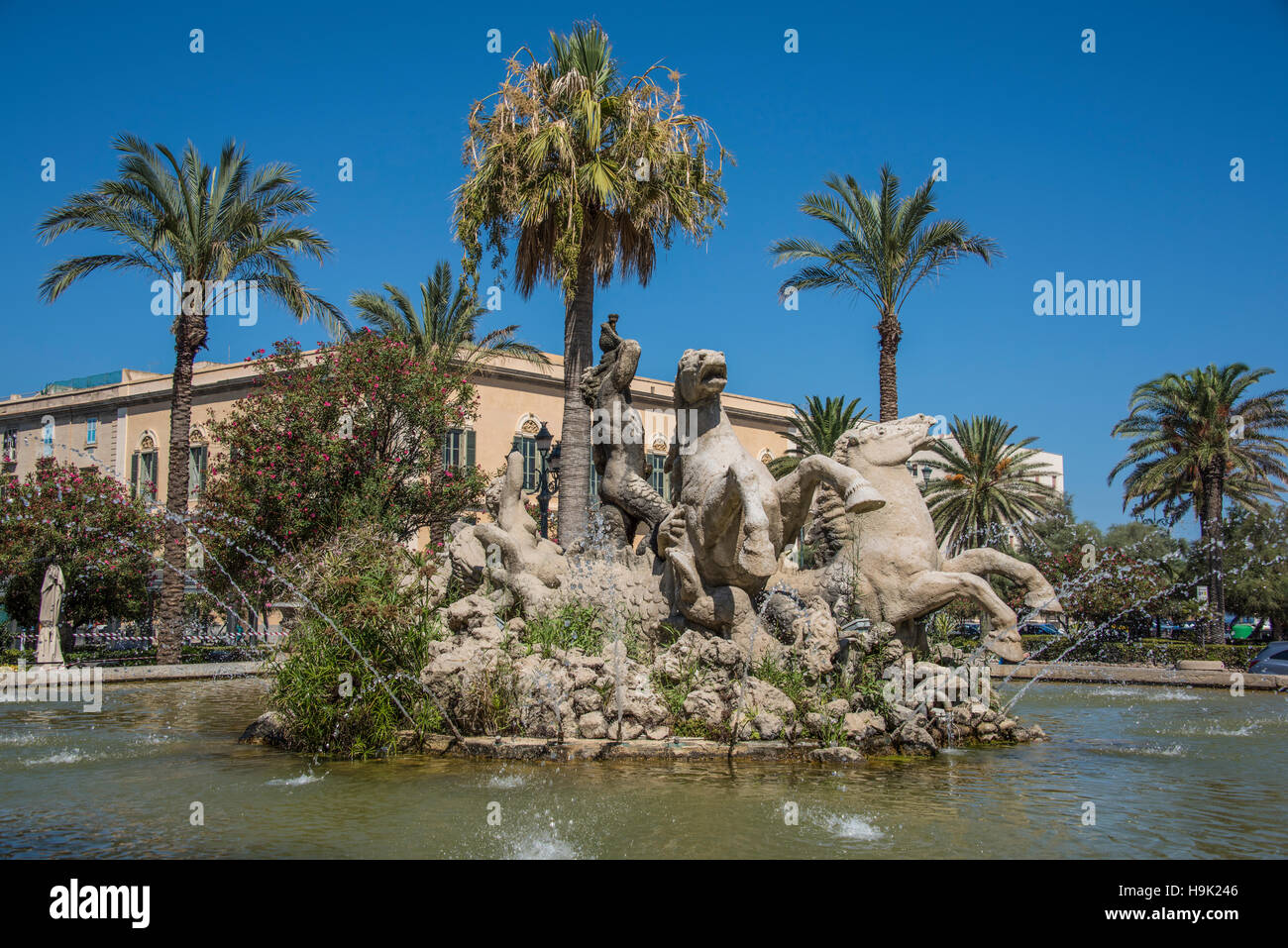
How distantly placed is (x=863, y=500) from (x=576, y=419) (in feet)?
28.2

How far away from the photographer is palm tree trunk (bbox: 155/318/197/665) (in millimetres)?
21641

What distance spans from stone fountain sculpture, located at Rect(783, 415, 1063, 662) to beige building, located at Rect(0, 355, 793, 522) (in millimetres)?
25386

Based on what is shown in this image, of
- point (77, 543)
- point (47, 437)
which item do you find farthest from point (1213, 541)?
point (47, 437)

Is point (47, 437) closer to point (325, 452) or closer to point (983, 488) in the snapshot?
point (325, 452)

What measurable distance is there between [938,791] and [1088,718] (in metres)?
5.92

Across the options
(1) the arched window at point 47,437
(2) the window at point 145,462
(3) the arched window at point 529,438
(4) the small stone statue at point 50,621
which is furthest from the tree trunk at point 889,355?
(1) the arched window at point 47,437

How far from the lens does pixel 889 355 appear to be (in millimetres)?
21703

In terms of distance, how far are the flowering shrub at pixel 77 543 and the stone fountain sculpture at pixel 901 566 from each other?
65.3ft

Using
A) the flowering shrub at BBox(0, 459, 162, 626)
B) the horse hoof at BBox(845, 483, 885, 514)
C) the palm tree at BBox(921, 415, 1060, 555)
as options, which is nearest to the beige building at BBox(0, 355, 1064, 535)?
the palm tree at BBox(921, 415, 1060, 555)

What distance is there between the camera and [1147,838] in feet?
19.8

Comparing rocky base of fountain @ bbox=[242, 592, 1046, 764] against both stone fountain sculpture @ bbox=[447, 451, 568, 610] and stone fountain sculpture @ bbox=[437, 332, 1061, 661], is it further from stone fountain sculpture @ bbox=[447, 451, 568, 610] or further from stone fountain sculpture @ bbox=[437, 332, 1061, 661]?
stone fountain sculpture @ bbox=[447, 451, 568, 610]

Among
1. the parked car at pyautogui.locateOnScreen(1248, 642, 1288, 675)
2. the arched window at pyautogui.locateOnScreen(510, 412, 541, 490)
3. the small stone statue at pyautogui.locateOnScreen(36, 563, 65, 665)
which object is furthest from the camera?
the arched window at pyautogui.locateOnScreen(510, 412, 541, 490)
